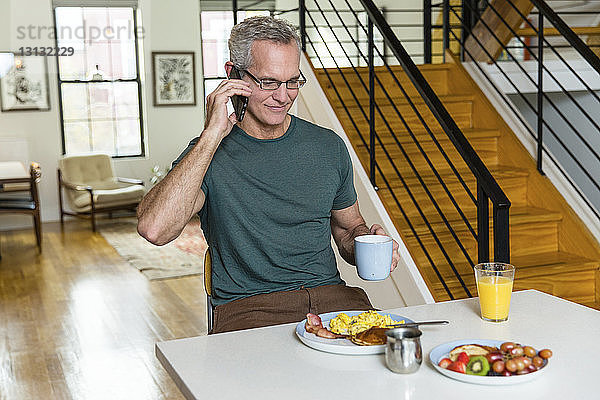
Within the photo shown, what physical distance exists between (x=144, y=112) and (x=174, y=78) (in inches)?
22.5

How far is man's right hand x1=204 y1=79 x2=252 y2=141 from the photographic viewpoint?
1.88m

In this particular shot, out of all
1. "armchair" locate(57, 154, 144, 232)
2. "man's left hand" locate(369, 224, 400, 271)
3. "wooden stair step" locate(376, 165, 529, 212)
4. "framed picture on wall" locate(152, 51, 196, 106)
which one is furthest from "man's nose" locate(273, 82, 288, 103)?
"framed picture on wall" locate(152, 51, 196, 106)

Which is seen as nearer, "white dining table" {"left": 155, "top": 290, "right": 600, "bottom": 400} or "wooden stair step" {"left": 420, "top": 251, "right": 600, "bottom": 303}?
"white dining table" {"left": 155, "top": 290, "right": 600, "bottom": 400}

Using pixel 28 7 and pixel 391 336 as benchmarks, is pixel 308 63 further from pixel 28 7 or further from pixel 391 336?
pixel 28 7

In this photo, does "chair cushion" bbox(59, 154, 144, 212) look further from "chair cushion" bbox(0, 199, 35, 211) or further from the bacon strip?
the bacon strip

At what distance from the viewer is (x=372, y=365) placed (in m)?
1.34

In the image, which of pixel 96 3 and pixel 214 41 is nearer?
pixel 96 3

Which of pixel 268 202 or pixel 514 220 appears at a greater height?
pixel 268 202

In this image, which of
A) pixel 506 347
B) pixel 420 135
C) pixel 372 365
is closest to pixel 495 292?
pixel 506 347

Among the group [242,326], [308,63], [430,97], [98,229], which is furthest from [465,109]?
[98,229]

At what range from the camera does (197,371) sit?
133cm

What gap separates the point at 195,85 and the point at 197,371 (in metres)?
8.49

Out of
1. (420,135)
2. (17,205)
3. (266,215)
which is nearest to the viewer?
(266,215)

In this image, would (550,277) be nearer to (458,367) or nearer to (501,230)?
(501,230)
